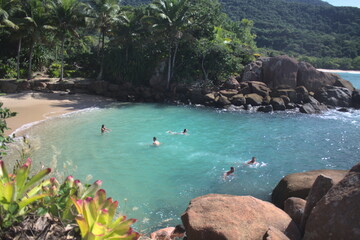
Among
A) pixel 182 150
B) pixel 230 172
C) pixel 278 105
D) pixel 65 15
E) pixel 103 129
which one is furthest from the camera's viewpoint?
pixel 65 15

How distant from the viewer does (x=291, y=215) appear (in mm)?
6598

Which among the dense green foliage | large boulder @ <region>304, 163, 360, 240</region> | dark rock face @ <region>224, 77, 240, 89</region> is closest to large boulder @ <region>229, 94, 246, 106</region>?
dark rock face @ <region>224, 77, 240, 89</region>

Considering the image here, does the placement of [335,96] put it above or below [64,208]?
above

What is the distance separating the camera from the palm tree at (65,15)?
2688 centimetres

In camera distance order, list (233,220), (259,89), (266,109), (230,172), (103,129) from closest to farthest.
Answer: (233,220), (230,172), (103,129), (266,109), (259,89)

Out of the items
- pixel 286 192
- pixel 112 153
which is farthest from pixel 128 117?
pixel 286 192

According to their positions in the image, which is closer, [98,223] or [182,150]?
[98,223]

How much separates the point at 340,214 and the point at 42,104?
2442 centimetres

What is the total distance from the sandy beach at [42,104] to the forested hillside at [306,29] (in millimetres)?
72953

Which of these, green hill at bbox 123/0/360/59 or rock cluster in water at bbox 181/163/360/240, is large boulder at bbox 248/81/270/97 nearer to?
rock cluster in water at bbox 181/163/360/240

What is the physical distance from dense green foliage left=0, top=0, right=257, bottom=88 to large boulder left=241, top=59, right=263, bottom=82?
Answer: 87 centimetres

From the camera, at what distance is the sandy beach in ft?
67.2

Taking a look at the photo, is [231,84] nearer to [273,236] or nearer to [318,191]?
[318,191]

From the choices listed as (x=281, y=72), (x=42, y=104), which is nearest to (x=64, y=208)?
(x=42, y=104)
